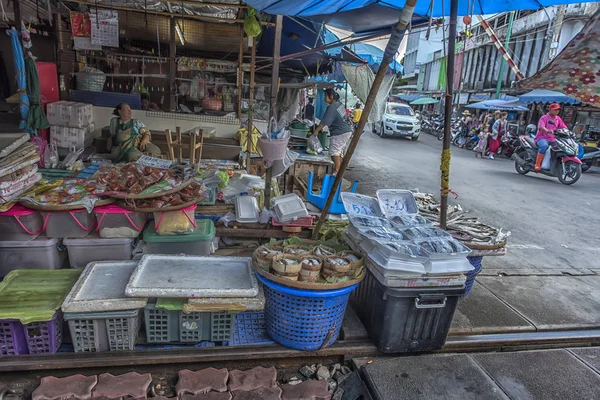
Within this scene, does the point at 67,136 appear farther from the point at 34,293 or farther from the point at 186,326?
the point at 186,326

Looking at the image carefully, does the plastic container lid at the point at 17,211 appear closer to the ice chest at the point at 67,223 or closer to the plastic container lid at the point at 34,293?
the ice chest at the point at 67,223

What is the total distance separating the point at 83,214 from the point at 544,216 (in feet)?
24.6

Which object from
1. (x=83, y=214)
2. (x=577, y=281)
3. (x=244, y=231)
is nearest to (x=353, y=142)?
(x=244, y=231)

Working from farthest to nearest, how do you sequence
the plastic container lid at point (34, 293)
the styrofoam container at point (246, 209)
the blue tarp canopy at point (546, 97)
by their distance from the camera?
the blue tarp canopy at point (546, 97), the styrofoam container at point (246, 209), the plastic container lid at point (34, 293)

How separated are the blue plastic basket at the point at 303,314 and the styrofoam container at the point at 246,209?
1292mm

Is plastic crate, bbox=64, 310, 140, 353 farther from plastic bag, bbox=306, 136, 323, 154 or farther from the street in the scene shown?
plastic bag, bbox=306, 136, 323, 154

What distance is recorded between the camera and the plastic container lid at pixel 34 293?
2.50 m

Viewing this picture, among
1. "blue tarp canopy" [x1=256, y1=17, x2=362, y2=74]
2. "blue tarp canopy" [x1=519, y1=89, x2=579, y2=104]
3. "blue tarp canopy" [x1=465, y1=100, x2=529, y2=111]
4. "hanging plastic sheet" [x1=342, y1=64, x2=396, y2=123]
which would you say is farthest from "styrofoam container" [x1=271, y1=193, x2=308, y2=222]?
"blue tarp canopy" [x1=465, y1=100, x2=529, y2=111]

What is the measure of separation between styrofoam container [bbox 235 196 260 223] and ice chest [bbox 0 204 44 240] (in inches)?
69.2

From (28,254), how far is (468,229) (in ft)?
12.8

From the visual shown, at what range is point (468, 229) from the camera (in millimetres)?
→ 3842

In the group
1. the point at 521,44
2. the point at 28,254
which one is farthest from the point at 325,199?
the point at 521,44

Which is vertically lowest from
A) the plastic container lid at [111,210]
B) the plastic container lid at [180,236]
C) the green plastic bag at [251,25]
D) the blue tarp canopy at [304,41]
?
the plastic container lid at [180,236]

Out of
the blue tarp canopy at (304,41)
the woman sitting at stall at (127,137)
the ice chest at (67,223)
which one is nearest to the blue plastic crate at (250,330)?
the ice chest at (67,223)
